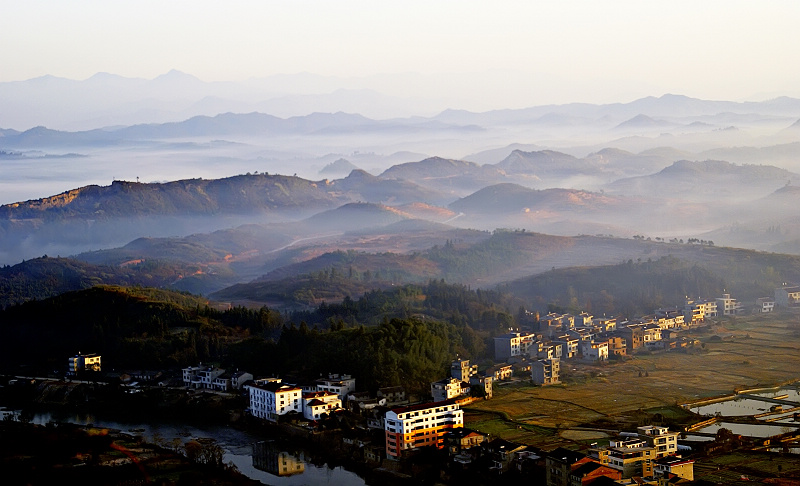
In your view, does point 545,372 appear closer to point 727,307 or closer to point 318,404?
point 318,404

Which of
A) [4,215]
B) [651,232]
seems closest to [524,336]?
[651,232]

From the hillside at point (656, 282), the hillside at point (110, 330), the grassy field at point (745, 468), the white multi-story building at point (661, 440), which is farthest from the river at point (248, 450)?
the hillside at point (656, 282)

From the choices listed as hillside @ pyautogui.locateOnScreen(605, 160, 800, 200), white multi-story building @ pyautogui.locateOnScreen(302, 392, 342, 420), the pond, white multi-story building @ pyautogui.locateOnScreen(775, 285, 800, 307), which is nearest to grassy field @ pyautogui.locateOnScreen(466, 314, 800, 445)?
the pond

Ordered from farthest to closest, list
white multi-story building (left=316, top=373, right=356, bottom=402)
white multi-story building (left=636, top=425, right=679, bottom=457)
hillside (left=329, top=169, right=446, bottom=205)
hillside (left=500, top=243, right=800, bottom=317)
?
hillside (left=329, top=169, right=446, bottom=205) < hillside (left=500, top=243, right=800, bottom=317) < white multi-story building (left=316, top=373, right=356, bottom=402) < white multi-story building (left=636, top=425, right=679, bottom=457)

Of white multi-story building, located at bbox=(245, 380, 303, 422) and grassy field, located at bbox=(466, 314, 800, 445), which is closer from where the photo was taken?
grassy field, located at bbox=(466, 314, 800, 445)

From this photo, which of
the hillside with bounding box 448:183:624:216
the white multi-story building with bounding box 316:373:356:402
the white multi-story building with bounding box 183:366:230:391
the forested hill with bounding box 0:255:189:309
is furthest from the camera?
the hillside with bounding box 448:183:624:216

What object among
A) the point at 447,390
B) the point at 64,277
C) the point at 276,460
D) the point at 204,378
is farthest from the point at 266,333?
the point at 64,277

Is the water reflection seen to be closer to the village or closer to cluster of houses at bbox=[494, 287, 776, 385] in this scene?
the village

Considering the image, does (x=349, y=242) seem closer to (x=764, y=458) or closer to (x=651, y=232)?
(x=651, y=232)

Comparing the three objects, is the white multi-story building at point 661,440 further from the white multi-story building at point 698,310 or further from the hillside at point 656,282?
the hillside at point 656,282
